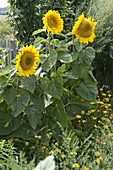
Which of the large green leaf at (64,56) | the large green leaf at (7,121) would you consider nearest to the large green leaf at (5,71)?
the large green leaf at (7,121)

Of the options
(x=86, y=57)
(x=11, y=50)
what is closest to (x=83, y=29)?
(x=86, y=57)

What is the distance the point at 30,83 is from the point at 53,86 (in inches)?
8.8

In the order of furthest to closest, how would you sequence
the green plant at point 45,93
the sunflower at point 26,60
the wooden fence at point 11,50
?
1. the wooden fence at point 11,50
2. the green plant at point 45,93
3. the sunflower at point 26,60

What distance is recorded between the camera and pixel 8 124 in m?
3.30

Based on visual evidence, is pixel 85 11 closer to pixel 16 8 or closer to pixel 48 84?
pixel 16 8

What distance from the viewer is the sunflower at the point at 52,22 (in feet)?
10.8

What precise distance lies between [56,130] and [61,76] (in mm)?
479

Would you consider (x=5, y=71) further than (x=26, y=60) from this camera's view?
Yes

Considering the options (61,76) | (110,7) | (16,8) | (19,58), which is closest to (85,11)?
(110,7)

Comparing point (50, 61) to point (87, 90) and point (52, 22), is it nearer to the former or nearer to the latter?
point (52, 22)

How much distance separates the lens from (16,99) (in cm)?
320

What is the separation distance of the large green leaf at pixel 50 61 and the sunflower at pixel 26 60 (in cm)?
22

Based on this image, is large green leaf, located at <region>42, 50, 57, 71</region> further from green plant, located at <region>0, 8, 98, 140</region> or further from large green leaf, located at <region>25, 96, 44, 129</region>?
large green leaf, located at <region>25, 96, 44, 129</region>

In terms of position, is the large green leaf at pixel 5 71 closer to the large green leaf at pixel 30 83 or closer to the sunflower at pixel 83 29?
the large green leaf at pixel 30 83
